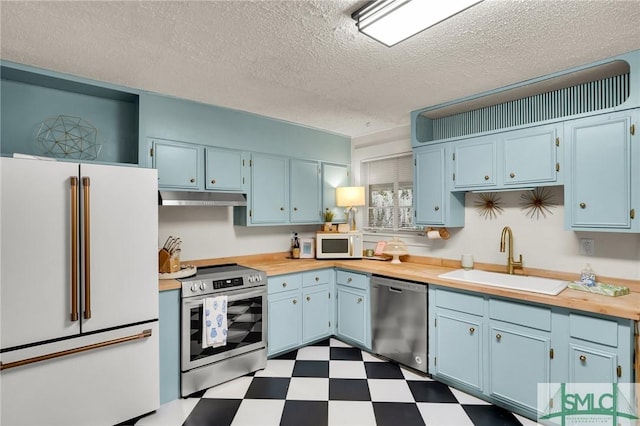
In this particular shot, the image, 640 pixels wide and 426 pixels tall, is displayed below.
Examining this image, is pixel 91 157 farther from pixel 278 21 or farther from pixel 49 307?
pixel 278 21

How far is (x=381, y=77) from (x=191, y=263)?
7.76ft

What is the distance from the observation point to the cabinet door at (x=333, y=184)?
4000mm

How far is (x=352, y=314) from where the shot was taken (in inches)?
133

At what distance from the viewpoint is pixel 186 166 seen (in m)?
2.88

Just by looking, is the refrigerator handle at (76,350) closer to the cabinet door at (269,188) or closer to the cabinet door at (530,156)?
the cabinet door at (269,188)

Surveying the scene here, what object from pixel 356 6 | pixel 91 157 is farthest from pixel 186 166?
pixel 356 6

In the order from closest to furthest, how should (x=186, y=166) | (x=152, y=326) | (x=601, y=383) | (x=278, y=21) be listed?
(x=278, y=21)
(x=601, y=383)
(x=152, y=326)
(x=186, y=166)

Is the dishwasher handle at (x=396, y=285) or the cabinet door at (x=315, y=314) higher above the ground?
the dishwasher handle at (x=396, y=285)

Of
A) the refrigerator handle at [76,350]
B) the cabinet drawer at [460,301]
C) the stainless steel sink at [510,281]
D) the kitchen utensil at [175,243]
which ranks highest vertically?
the kitchen utensil at [175,243]

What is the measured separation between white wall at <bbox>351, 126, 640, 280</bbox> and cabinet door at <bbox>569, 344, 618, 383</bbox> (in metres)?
0.73

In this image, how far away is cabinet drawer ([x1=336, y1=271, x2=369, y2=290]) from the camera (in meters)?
3.25

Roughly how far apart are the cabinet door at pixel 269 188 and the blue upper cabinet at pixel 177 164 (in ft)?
1.85

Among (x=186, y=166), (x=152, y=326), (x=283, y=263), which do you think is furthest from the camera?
(x=283, y=263)

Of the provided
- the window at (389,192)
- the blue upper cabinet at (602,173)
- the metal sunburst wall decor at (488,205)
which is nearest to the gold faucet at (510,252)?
the metal sunburst wall decor at (488,205)
